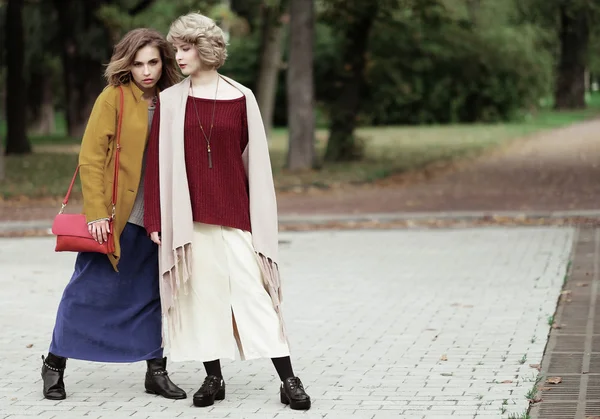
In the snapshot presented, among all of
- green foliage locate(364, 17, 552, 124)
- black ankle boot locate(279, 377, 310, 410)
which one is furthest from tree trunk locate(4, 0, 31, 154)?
black ankle boot locate(279, 377, 310, 410)

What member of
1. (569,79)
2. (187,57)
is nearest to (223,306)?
(187,57)

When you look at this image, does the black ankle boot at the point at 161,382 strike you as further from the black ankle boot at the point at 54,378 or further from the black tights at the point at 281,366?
the black ankle boot at the point at 54,378

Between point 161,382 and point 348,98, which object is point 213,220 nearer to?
point 161,382

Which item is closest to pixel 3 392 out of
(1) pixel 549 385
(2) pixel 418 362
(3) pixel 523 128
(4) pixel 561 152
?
(2) pixel 418 362

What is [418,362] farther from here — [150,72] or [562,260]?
[562,260]

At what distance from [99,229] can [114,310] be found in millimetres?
435

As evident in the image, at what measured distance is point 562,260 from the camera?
11.4 metres

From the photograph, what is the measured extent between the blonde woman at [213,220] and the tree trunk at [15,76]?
1092 inches

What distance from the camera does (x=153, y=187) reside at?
5.95m

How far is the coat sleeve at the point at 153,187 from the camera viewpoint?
594 centimetres

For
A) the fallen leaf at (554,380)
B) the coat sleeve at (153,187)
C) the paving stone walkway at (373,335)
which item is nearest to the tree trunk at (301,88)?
the paving stone walkway at (373,335)

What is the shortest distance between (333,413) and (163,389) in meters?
0.93

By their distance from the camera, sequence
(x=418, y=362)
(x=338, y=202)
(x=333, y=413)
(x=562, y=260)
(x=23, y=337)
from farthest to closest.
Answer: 1. (x=338, y=202)
2. (x=562, y=260)
3. (x=23, y=337)
4. (x=418, y=362)
5. (x=333, y=413)

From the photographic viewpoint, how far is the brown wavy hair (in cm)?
611
